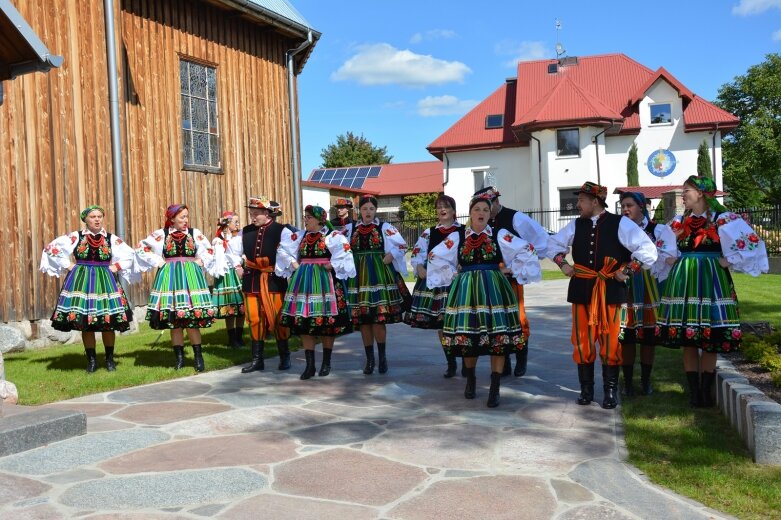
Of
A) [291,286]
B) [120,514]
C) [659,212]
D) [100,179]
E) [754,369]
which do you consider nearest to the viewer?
[120,514]

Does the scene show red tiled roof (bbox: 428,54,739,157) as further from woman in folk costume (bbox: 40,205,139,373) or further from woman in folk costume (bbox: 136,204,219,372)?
woman in folk costume (bbox: 40,205,139,373)

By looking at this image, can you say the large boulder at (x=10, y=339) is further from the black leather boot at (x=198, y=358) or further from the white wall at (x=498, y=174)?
the white wall at (x=498, y=174)

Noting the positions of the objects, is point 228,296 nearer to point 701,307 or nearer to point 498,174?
point 701,307

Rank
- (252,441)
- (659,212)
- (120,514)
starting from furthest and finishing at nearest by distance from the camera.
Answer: (659,212), (252,441), (120,514)

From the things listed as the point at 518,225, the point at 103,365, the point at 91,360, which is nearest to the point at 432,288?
the point at 518,225

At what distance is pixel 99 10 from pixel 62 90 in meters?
1.52

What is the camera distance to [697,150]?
34844mm

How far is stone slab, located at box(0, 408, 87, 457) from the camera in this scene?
5222 mm

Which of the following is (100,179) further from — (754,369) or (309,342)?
(754,369)

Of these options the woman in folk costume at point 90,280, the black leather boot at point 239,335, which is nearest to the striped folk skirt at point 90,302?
the woman in folk costume at point 90,280

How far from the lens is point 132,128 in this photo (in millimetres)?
12305

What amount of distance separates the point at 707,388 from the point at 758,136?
5137cm

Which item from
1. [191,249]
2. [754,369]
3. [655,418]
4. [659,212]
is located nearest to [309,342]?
[191,249]

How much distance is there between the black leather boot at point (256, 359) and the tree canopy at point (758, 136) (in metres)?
48.1
